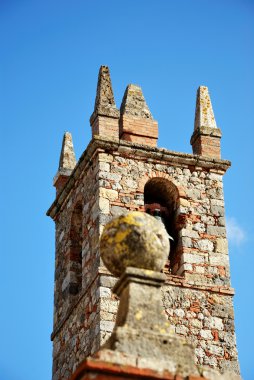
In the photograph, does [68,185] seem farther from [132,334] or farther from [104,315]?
[132,334]

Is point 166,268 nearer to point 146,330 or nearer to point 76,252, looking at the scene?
point 76,252

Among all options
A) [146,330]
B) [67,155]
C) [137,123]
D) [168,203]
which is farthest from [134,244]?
[67,155]

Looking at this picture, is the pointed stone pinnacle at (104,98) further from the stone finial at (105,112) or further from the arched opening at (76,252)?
the arched opening at (76,252)

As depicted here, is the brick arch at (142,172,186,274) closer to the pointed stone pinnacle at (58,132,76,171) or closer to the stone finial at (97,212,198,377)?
the pointed stone pinnacle at (58,132,76,171)

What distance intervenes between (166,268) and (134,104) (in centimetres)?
296

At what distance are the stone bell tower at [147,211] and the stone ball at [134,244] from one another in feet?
25.4

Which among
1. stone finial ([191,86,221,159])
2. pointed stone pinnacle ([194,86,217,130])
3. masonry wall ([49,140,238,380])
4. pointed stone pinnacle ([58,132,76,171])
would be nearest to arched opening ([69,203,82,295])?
masonry wall ([49,140,238,380])

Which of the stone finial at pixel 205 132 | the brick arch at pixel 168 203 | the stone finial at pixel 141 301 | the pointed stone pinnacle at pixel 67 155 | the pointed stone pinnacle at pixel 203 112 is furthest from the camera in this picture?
the pointed stone pinnacle at pixel 67 155

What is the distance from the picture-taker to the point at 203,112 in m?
16.2

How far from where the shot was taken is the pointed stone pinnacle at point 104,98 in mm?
15242

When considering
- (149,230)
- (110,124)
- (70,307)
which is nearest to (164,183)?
(110,124)

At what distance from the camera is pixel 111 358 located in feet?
15.3

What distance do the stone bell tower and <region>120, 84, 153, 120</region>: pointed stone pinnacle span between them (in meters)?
0.02

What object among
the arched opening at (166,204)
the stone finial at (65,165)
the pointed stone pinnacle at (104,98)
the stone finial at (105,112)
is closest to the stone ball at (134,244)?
the arched opening at (166,204)
